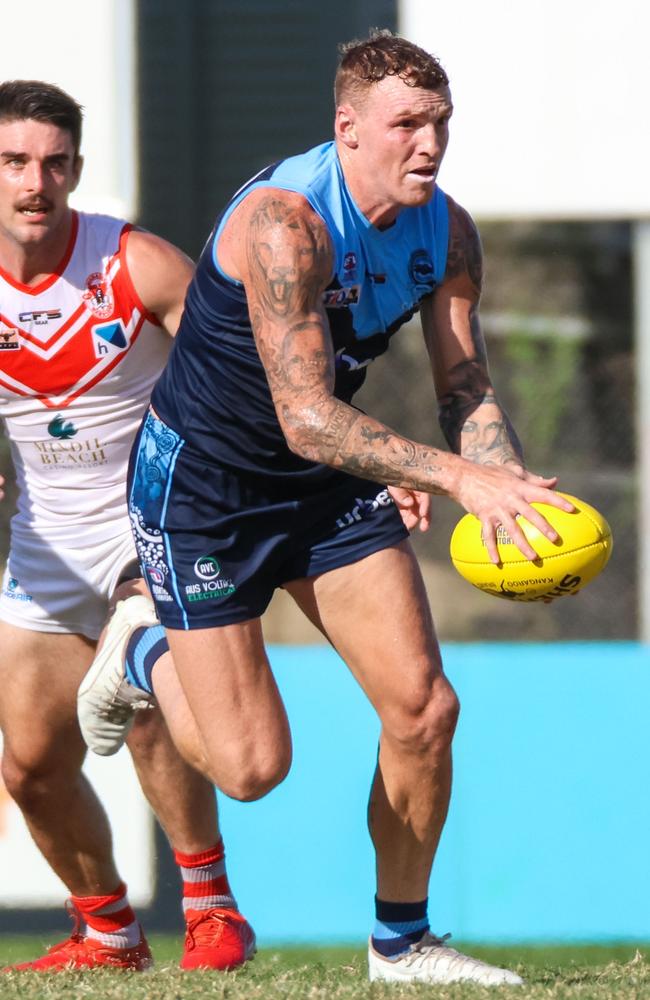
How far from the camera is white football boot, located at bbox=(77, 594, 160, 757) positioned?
15.0ft

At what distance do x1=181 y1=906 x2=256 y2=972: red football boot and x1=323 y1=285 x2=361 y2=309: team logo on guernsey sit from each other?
6.31 ft

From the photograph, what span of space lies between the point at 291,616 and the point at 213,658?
5.61m

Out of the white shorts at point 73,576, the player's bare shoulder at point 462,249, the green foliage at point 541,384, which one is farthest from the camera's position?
the green foliage at point 541,384

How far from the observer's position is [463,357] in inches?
175

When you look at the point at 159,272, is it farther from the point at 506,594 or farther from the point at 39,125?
the point at 506,594

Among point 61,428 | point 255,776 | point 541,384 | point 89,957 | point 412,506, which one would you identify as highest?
point 61,428

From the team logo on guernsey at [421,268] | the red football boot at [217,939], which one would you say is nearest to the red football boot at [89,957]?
the red football boot at [217,939]

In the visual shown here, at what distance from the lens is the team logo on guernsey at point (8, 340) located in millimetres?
4742

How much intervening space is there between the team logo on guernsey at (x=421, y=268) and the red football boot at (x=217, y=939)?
1981mm

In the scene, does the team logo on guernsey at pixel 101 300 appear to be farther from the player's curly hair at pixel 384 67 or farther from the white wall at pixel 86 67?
the white wall at pixel 86 67

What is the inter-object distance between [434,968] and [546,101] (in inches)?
185

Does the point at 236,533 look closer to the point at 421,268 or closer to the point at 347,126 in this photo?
the point at 421,268

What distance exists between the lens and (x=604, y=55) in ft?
24.9

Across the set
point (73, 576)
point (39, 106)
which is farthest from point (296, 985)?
point (39, 106)
